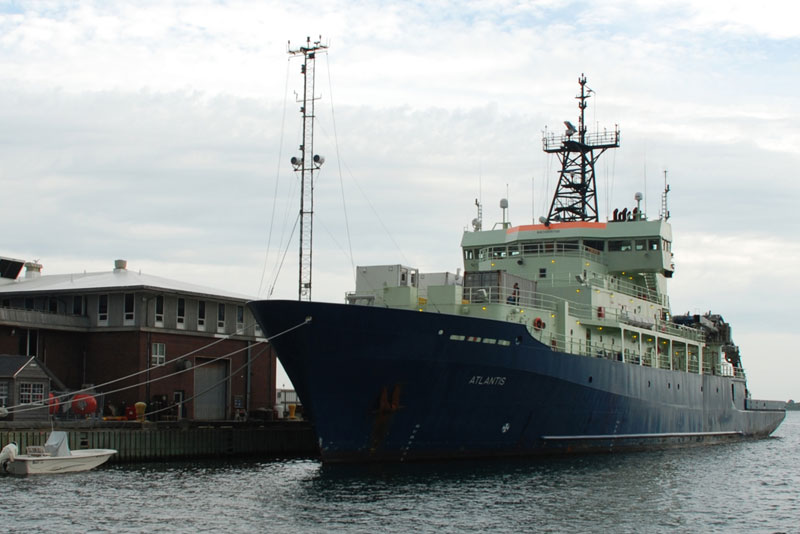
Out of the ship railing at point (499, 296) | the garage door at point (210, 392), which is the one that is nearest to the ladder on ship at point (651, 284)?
the ship railing at point (499, 296)

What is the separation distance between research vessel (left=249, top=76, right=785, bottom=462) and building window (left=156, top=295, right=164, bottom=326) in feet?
34.1

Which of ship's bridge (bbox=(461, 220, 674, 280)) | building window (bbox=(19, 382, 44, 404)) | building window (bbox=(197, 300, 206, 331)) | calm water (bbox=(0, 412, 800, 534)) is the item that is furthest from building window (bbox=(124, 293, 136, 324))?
ship's bridge (bbox=(461, 220, 674, 280))

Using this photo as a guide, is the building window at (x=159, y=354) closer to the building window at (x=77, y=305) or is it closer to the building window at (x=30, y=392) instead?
the building window at (x=77, y=305)

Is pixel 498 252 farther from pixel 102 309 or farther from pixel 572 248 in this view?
pixel 102 309

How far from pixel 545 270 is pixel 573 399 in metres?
8.19

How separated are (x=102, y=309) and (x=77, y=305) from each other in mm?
1526

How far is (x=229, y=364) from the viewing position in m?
44.8

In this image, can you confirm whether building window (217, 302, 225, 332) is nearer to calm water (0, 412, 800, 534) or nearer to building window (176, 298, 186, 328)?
building window (176, 298, 186, 328)

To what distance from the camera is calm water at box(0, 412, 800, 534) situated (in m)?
21.8

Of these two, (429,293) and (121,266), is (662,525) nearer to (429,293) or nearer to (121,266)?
(429,293)

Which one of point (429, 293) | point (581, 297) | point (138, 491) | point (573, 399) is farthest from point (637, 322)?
point (138, 491)

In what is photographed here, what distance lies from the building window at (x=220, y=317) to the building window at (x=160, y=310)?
376 centimetres

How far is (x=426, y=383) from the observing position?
29891 mm

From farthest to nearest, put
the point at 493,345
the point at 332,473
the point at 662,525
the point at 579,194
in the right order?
the point at 579,194 < the point at 493,345 < the point at 332,473 < the point at 662,525
